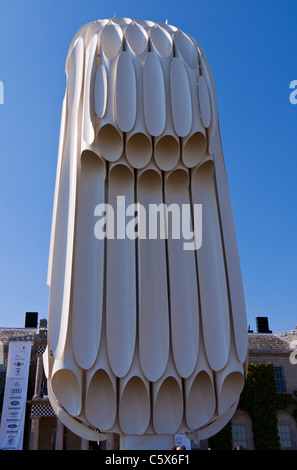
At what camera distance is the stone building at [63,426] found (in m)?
31.7

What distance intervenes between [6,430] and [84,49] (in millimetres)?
23552

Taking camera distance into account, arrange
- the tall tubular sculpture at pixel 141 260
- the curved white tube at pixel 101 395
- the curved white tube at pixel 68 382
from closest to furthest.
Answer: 1. the curved white tube at pixel 68 382
2. the curved white tube at pixel 101 395
3. the tall tubular sculpture at pixel 141 260

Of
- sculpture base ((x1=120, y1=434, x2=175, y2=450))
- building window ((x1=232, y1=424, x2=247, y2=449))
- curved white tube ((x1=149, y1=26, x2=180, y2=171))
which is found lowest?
sculpture base ((x1=120, y1=434, x2=175, y2=450))

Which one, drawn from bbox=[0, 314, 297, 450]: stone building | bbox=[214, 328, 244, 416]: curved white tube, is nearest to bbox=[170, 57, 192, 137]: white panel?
bbox=[214, 328, 244, 416]: curved white tube

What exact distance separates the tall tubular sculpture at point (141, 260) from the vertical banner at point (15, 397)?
15701mm

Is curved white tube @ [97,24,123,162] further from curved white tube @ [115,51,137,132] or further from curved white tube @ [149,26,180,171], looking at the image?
curved white tube @ [149,26,180,171]

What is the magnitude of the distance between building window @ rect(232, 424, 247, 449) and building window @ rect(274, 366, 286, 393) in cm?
461

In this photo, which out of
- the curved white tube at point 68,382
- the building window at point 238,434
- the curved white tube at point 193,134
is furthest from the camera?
the building window at point 238,434

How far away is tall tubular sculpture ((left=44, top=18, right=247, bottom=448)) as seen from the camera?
15375 millimetres

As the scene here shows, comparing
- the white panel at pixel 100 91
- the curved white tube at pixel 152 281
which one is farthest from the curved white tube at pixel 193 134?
the white panel at pixel 100 91

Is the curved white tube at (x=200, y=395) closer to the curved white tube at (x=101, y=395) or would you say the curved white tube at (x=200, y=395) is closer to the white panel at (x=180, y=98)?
the curved white tube at (x=101, y=395)

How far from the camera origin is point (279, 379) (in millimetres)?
36531

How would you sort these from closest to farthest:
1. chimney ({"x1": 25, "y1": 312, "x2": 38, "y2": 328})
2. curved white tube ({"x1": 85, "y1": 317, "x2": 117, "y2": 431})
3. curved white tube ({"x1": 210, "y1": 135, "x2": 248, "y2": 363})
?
1. curved white tube ({"x1": 85, "y1": 317, "x2": 117, "y2": 431})
2. curved white tube ({"x1": 210, "y1": 135, "x2": 248, "y2": 363})
3. chimney ({"x1": 25, "y1": 312, "x2": 38, "y2": 328})
